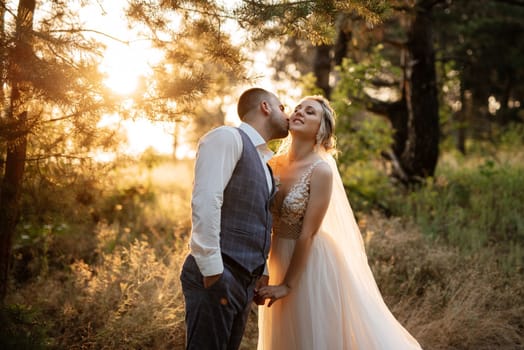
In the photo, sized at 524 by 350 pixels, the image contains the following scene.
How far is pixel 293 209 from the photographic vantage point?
335 cm

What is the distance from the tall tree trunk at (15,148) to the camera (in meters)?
3.06

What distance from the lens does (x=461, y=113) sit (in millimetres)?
21266

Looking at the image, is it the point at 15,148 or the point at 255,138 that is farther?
the point at 15,148

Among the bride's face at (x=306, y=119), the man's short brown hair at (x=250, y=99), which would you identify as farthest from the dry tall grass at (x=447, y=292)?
the man's short brown hair at (x=250, y=99)

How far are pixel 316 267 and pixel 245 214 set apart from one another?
879 millimetres

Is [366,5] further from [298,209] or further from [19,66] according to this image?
[19,66]

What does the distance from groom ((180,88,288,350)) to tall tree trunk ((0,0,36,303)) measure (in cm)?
127

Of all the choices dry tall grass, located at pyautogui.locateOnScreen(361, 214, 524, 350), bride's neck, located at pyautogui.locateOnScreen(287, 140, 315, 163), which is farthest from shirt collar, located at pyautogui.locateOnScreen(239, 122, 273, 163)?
dry tall grass, located at pyautogui.locateOnScreen(361, 214, 524, 350)

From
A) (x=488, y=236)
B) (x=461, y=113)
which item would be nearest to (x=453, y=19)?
(x=461, y=113)

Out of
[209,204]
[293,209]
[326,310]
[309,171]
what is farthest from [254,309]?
[209,204]

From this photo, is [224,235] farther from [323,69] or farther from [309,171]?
[323,69]

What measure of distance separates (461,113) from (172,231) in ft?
55.4

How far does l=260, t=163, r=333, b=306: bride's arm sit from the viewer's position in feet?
10.8

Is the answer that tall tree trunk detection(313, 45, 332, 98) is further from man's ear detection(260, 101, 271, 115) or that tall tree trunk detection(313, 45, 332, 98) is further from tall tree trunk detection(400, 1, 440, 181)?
man's ear detection(260, 101, 271, 115)
